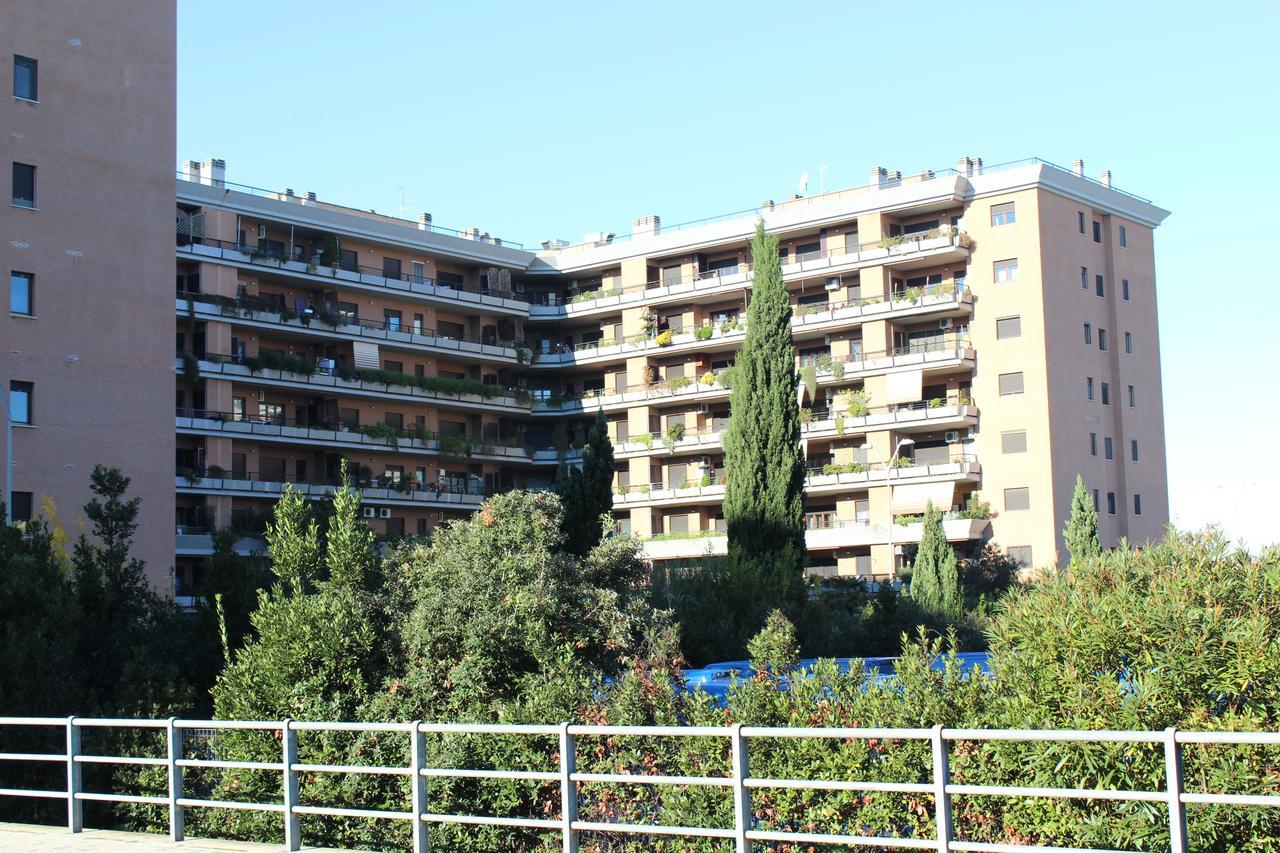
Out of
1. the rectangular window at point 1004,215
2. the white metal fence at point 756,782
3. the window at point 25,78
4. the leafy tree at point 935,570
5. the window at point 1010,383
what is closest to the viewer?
the white metal fence at point 756,782

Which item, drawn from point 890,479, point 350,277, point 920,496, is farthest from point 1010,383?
point 350,277

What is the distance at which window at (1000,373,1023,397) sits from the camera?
6162 cm

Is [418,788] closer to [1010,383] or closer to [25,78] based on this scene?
[25,78]

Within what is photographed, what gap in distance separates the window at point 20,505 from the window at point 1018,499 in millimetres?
39147

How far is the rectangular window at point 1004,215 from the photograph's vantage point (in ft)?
205

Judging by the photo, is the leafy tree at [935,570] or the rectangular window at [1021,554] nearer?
the leafy tree at [935,570]

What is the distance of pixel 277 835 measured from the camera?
16.7 meters

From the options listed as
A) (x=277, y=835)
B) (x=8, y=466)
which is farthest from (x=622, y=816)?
(x=8, y=466)

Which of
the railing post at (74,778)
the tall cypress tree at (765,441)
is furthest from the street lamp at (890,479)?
the railing post at (74,778)

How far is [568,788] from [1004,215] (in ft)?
182

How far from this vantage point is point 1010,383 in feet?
203

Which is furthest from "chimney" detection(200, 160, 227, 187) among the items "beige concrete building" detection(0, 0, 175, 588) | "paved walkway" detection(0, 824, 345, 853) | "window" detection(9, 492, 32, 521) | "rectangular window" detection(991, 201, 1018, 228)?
"paved walkway" detection(0, 824, 345, 853)

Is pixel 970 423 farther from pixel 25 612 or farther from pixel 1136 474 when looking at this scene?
pixel 25 612

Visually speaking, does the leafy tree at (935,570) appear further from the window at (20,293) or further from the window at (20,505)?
the window at (20,293)
